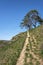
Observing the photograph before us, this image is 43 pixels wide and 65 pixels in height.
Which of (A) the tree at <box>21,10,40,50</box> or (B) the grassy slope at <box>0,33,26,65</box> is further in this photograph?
(A) the tree at <box>21,10,40,50</box>

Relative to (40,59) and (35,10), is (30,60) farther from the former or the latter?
(35,10)

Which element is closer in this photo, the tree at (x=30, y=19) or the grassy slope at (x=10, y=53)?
Result: the grassy slope at (x=10, y=53)

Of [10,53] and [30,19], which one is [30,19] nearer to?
[30,19]

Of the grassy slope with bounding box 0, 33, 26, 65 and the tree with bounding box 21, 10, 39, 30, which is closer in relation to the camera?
the grassy slope with bounding box 0, 33, 26, 65

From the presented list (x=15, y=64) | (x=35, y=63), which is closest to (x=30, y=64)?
(x=35, y=63)

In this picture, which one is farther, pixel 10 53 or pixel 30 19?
pixel 30 19

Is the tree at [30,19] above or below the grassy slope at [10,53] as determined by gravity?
above

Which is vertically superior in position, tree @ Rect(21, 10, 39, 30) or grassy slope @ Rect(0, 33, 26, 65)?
tree @ Rect(21, 10, 39, 30)

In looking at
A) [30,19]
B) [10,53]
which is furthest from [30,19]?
[10,53]

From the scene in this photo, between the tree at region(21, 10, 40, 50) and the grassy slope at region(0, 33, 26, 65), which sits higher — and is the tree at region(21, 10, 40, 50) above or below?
above

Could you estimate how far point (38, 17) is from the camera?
118 meters

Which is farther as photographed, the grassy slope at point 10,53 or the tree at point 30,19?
the tree at point 30,19

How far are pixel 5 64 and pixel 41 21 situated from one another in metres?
90.6

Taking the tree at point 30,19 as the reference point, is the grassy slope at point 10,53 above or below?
below
